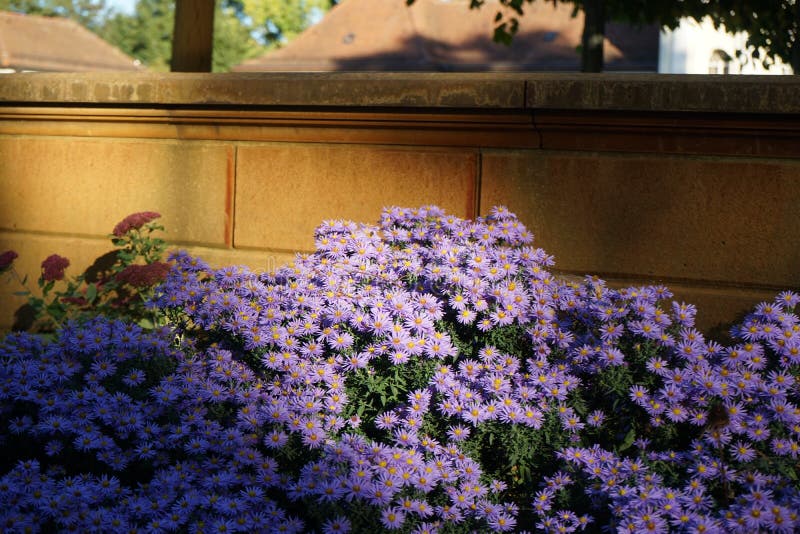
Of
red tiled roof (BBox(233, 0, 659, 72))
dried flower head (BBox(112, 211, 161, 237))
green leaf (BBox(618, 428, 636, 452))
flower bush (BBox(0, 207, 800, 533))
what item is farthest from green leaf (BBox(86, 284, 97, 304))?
red tiled roof (BBox(233, 0, 659, 72))

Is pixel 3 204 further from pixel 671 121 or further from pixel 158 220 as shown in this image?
pixel 671 121

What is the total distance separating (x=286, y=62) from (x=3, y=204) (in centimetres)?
2418

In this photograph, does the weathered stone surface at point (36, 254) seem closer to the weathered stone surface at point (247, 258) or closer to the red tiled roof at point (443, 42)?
the weathered stone surface at point (247, 258)

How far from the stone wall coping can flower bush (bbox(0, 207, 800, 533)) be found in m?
0.75

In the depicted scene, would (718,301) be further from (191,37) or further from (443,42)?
(443,42)

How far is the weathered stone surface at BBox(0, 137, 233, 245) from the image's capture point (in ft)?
12.6

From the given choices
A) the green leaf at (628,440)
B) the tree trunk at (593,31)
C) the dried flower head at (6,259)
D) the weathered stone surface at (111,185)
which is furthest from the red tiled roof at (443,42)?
the green leaf at (628,440)

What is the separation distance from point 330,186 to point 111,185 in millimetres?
1204

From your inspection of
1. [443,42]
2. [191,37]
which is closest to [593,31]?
[191,37]

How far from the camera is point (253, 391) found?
7.91ft

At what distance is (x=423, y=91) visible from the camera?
3.32m

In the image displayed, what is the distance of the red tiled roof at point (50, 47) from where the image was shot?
31812 millimetres

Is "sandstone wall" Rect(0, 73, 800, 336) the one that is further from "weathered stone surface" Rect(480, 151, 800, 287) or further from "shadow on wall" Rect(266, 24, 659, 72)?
"shadow on wall" Rect(266, 24, 659, 72)

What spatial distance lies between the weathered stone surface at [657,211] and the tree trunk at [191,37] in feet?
7.71
